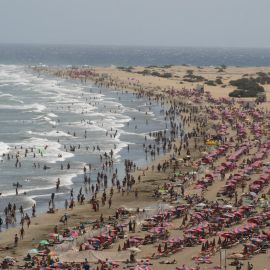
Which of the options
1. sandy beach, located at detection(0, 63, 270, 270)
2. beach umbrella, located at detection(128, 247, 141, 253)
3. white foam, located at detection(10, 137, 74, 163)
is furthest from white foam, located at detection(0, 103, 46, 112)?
beach umbrella, located at detection(128, 247, 141, 253)

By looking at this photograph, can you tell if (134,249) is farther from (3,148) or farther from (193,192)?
(3,148)

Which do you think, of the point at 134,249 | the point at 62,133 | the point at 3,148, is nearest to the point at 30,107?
the point at 62,133

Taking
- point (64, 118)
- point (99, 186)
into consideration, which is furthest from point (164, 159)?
point (64, 118)

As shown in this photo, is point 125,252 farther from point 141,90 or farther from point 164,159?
point 141,90

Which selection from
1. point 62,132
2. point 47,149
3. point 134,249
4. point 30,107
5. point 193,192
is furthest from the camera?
point 30,107

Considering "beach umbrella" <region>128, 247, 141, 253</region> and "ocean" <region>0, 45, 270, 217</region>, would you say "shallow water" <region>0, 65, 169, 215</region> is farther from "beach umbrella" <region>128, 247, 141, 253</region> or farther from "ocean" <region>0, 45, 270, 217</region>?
"beach umbrella" <region>128, 247, 141, 253</region>

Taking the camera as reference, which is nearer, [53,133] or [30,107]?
[53,133]

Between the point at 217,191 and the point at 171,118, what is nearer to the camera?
the point at 217,191

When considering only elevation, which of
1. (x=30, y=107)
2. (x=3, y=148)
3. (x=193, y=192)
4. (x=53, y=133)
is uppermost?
(x=193, y=192)
